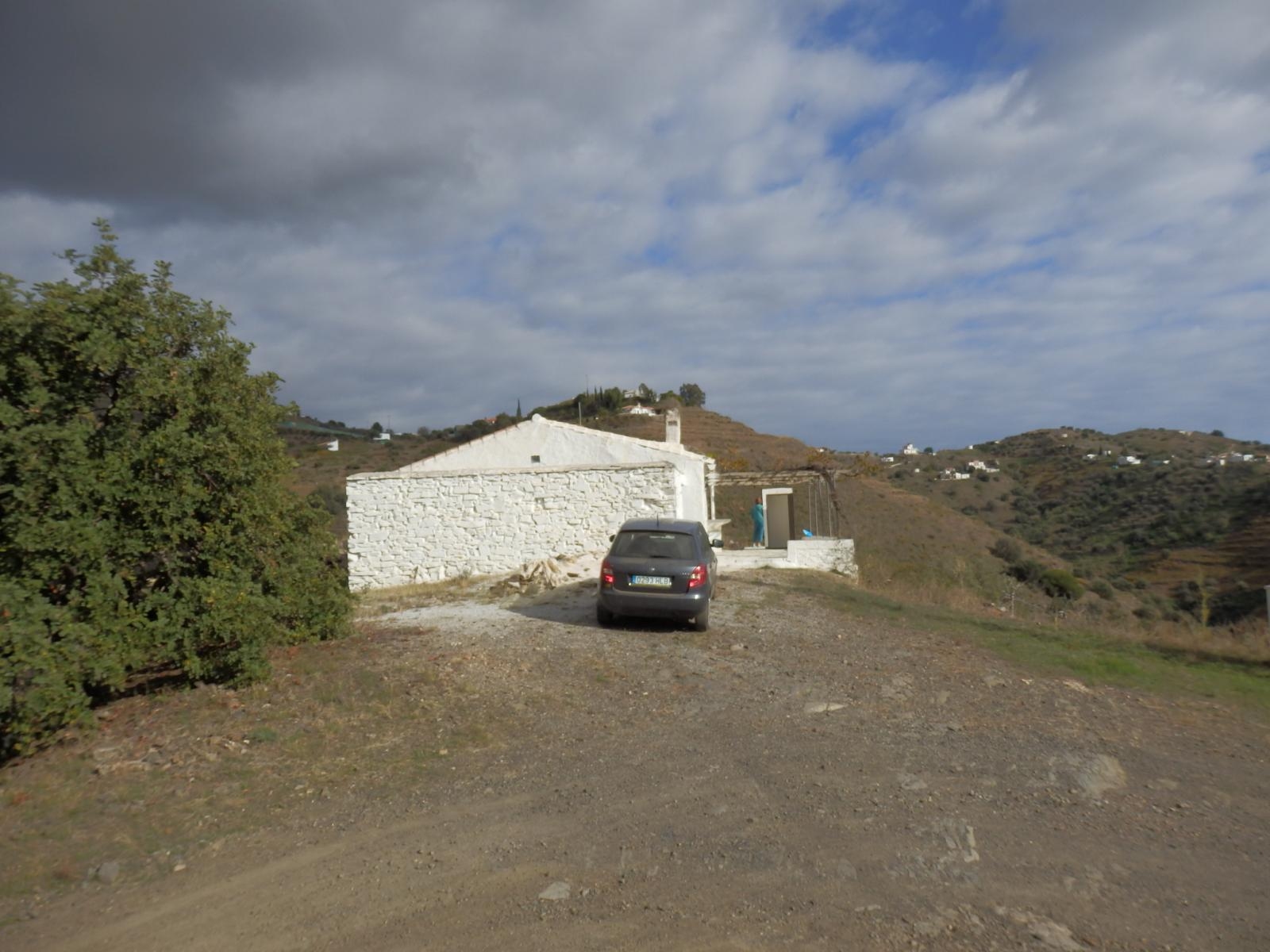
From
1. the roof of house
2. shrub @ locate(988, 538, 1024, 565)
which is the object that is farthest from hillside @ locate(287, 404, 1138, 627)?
the roof of house

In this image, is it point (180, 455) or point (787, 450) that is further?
point (787, 450)

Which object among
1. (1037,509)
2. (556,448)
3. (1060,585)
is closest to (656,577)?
(556,448)

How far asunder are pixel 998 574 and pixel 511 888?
3460cm

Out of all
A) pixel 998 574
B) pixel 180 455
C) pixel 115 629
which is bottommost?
pixel 998 574

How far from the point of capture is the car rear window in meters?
12.4

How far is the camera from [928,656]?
11.4 m

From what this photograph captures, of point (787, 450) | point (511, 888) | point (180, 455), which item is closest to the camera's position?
point (511, 888)

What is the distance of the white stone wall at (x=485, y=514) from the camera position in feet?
68.0

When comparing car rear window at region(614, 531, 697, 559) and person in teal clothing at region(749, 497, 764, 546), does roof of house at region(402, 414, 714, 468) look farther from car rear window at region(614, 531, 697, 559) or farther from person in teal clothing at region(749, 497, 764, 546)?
car rear window at region(614, 531, 697, 559)

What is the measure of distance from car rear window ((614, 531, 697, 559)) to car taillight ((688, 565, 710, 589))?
0.28 metres

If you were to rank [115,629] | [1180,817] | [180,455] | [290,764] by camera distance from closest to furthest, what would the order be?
1. [1180,817]
2. [290,764]
3. [115,629]
4. [180,455]

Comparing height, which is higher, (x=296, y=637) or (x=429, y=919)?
(x=296, y=637)

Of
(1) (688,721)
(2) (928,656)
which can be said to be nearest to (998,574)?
(2) (928,656)

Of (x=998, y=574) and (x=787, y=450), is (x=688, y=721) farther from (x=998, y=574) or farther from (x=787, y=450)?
(x=787, y=450)
